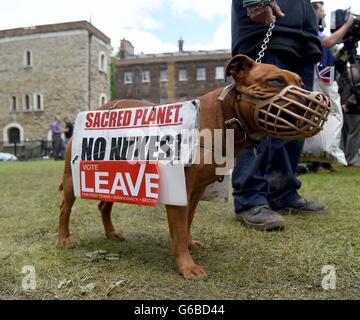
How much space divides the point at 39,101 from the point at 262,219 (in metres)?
30.2

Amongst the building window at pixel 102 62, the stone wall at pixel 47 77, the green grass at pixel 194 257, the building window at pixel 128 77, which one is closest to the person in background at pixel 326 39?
the green grass at pixel 194 257

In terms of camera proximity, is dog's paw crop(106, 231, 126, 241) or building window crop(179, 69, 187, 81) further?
building window crop(179, 69, 187, 81)

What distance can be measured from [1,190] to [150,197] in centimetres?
371

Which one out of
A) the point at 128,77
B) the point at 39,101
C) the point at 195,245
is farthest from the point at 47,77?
the point at 195,245

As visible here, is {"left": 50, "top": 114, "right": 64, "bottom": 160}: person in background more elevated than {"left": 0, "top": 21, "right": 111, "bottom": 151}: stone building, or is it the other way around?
{"left": 0, "top": 21, "right": 111, "bottom": 151}: stone building

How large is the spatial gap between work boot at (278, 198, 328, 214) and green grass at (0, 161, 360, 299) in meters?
0.09

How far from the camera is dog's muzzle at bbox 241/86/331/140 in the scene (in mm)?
1610

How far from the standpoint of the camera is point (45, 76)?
30.1m

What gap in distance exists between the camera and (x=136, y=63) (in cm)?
3644

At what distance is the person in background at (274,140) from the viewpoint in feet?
8.68

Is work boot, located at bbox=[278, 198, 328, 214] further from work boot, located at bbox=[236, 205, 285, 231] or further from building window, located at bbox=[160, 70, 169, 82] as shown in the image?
building window, located at bbox=[160, 70, 169, 82]

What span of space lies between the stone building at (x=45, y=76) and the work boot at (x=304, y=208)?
27094 mm

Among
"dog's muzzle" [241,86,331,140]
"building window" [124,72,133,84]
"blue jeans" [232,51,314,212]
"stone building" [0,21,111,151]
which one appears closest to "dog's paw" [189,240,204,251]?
"blue jeans" [232,51,314,212]

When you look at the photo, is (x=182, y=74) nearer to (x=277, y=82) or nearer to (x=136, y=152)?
(x=136, y=152)
